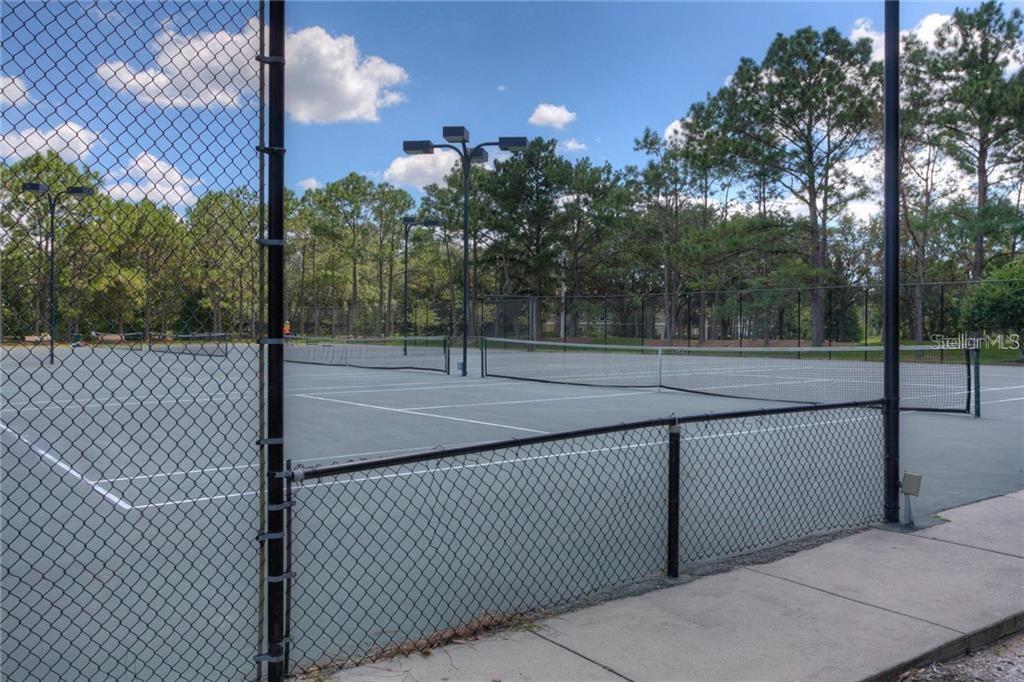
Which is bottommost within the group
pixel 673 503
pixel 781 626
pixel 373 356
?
pixel 781 626

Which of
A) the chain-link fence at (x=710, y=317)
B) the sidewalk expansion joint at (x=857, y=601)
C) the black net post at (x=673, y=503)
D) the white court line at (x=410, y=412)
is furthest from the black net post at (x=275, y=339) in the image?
the chain-link fence at (x=710, y=317)

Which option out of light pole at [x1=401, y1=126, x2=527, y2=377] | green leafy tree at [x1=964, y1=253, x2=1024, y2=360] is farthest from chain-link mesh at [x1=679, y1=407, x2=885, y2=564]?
green leafy tree at [x1=964, y1=253, x2=1024, y2=360]

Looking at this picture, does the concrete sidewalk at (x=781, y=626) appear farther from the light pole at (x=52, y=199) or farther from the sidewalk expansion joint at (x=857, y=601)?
the light pole at (x=52, y=199)

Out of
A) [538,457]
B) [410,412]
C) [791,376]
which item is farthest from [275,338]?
[791,376]

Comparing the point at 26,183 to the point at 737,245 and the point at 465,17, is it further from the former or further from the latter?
the point at 737,245

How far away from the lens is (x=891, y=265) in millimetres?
5691

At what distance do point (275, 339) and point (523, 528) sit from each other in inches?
126

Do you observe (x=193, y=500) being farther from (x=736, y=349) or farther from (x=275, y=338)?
(x=736, y=349)

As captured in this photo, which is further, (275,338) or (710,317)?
(710,317)

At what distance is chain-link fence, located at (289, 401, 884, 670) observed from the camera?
4012 millimetres

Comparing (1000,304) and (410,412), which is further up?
(1000,304)

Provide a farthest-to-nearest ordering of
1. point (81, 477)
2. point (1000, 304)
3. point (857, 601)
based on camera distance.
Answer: point (1000, 304) < point (81, 477) < point (857, 601)

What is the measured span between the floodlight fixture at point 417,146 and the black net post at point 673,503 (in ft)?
62.5

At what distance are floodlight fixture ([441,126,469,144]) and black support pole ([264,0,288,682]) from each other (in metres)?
18.7
